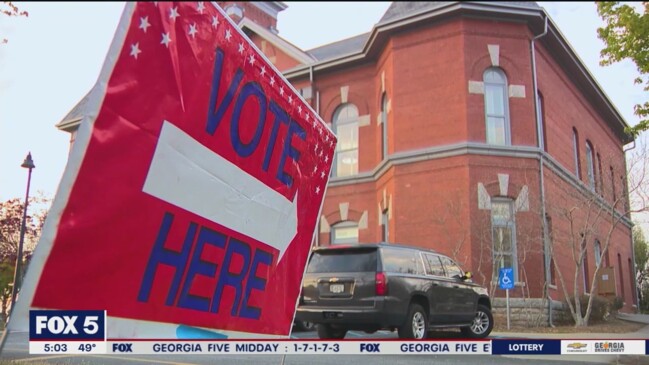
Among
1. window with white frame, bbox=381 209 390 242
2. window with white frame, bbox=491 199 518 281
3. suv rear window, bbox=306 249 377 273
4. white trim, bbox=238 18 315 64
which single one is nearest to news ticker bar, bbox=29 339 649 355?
suv rear window, bbox=306 249 377 273

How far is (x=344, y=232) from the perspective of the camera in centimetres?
2402

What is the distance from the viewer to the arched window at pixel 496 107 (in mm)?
20031

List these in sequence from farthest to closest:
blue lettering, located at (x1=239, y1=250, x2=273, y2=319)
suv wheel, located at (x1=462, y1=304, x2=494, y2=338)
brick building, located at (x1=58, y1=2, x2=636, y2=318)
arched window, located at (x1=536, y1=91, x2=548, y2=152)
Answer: arched window, located at (x1=536, y1=91, x2=548, y2=152)
brick building, located at (x1=58, y1=2, x2=636, y2=318)
suv wheel, located at (x1=462, y1=304, x2=494, y2=338)
blue lettering, located at (x1=239, y1=250, x2=273, y2=319)

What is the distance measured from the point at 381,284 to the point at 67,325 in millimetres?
7166

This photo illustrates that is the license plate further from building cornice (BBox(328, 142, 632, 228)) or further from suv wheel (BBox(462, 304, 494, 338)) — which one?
building cornice (BBox(328, 142, 632, 228))

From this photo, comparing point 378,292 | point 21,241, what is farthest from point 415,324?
point 21,241

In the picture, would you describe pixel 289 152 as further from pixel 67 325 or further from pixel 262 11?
pixel 262 11

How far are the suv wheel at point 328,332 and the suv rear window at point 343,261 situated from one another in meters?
1.21

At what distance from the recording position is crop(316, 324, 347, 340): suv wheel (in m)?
10.7

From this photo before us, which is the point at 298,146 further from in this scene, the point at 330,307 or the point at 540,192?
the point at 540,192

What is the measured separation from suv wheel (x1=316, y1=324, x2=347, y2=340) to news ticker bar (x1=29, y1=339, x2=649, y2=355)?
483cm

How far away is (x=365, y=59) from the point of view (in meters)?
24.0

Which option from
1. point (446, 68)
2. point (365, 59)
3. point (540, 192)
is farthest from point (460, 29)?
point (540, 192)

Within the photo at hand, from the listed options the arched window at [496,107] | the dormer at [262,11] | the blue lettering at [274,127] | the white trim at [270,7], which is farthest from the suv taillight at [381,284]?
the white trim at [270,7]
